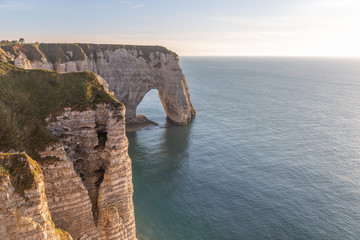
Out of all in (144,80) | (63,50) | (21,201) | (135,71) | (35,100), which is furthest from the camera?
(144,80)

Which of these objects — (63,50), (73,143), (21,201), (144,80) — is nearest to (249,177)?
(73,143)

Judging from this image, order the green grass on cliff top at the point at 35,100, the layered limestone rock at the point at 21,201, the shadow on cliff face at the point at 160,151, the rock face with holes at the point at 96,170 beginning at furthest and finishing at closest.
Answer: the shadow on cliff face at the point at 160,151 < the rock face with holes at the point at 96,170 < the green grass on cliff top at the point at 35,100 < the layered limestone rock at the point at 21,201

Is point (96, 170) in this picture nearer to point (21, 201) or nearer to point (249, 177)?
point (21, 201)

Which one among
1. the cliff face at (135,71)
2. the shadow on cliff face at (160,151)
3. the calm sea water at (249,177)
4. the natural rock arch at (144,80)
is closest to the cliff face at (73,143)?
the calm sea water at (249,177)

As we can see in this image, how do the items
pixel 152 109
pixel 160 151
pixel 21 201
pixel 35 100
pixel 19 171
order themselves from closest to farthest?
pixel 21 201 → pixel 19 171 → pixel 35 100 → pixel 160 151 → pixel 152 109

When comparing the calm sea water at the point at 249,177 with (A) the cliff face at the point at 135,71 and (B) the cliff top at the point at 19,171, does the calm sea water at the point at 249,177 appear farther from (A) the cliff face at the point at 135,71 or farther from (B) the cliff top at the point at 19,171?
(B) the cliff top at the point at 19,171

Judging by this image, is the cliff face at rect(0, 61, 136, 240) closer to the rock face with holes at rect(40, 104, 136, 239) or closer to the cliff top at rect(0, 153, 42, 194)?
the rock face with holes at rect(40, 104, 136, 239)

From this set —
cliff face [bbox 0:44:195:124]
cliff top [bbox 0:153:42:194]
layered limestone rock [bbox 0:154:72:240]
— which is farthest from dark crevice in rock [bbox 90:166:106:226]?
cliff face [bbox 0:44:195:124]

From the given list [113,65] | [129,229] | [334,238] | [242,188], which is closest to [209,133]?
[242,188]
